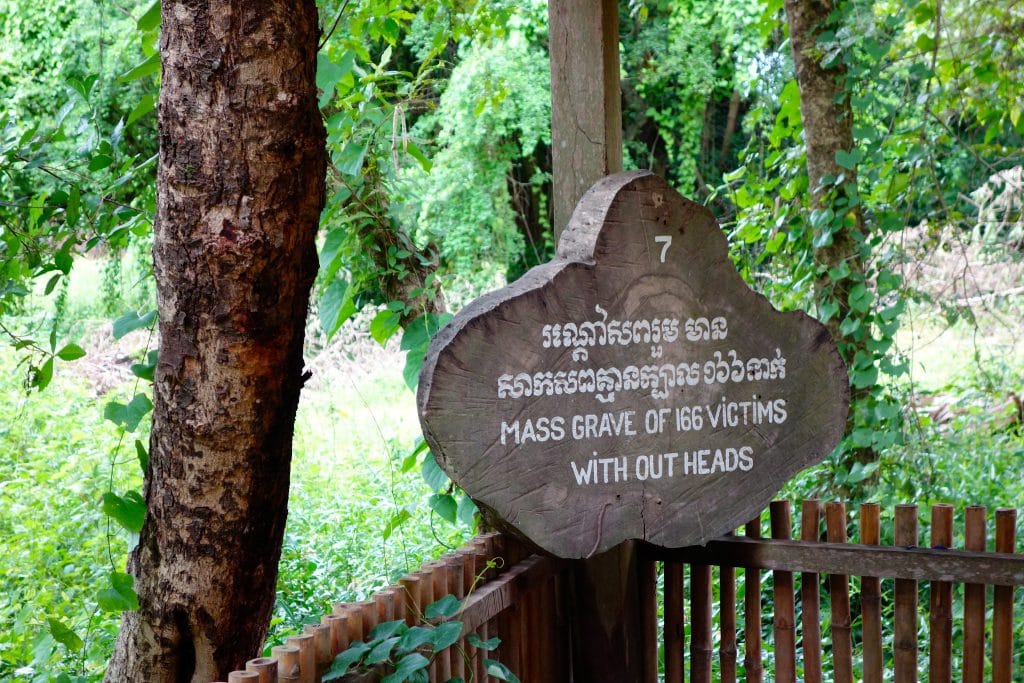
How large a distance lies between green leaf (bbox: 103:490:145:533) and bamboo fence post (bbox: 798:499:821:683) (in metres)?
1.73

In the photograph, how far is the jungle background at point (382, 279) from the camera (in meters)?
2.78

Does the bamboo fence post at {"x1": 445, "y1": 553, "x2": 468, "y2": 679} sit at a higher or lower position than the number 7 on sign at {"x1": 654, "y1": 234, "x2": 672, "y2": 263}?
lower

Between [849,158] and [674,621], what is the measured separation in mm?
1918

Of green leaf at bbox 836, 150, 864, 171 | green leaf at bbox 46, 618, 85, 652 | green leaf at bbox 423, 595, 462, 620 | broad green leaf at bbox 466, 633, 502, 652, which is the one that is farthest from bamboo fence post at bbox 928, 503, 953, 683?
green leaf at bbox 46, 618, 85, 652

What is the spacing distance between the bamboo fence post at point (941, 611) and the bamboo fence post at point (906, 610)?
0.05m

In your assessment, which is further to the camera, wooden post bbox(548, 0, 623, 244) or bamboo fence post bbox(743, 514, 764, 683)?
bamboo fence post bbox(743, 514, 764, 683)

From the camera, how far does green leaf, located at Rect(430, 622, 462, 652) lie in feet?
6.63

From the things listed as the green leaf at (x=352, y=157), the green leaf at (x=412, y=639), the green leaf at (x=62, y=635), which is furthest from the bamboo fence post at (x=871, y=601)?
the green leaf at (x=62, y=635)

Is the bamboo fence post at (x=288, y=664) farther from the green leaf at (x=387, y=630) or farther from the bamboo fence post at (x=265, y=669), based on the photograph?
the green leaf at (x=387, y=630)

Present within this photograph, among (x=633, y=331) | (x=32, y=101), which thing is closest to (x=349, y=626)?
(x=633, y=331)

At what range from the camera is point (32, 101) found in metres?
9.66

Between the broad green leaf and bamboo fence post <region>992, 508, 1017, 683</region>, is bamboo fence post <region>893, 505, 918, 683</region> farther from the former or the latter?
the broad green leaf

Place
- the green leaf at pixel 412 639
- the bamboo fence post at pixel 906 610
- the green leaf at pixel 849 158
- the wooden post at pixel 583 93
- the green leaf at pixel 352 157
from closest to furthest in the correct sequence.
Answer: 1. the green leaf at pixel 412 639
2. the wooden post at pixel 583 93
3. the bamboo fence post at pixel 906 610
4. the green leaf at pixel 352 157
5. the green leaf at pixel 849 158

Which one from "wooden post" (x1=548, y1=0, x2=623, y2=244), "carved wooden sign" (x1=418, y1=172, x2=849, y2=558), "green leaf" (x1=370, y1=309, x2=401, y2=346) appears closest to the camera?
"carved wooden sign" (x1=418, y1=172, x2=849, y2=558)
